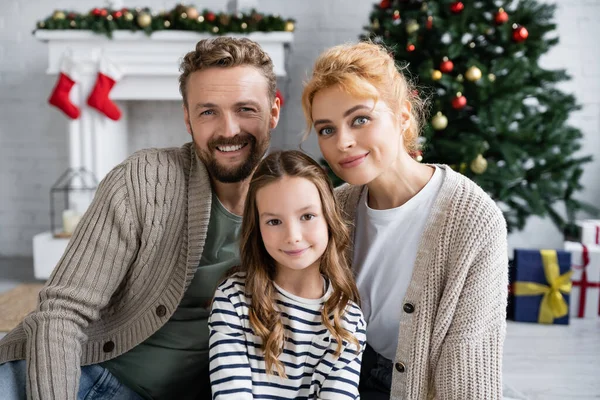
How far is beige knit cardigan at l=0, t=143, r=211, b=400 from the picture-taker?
1.22m

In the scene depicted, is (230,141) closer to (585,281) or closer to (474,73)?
(474,73)

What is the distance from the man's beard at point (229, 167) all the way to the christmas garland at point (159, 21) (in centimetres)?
199

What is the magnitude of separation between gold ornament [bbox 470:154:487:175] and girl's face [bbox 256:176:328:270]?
170 centimetres

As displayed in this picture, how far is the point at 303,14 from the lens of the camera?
12.6 feet

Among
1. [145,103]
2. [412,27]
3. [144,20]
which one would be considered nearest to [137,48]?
[144,20]

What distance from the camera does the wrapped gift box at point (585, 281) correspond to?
2.87 metres

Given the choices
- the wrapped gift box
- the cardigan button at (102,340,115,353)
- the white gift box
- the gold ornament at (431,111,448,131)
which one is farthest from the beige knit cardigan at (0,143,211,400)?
the white gift box

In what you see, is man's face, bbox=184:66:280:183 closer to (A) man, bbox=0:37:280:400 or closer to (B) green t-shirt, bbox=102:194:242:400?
(A) man, bbox=0:37:280:400

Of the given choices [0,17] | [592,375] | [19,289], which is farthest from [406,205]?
[0,17]

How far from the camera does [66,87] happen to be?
3.28m

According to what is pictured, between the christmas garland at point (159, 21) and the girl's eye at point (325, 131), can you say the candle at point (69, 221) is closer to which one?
the christmas garland at point (159, 21)

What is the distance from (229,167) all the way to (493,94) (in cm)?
180

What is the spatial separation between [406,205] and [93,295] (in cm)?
76

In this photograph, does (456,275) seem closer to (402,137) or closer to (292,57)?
(402,137)
